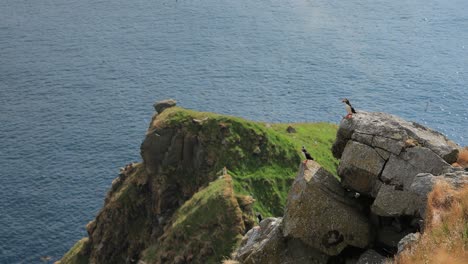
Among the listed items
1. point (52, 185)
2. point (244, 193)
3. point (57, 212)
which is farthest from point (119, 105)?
point (244, 193)

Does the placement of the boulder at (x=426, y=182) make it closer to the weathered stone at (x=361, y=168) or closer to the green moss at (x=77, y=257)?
the weathered stone at (x=361, y=168)

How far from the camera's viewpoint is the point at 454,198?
87.5 feet

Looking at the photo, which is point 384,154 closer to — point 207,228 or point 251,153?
point 207,228

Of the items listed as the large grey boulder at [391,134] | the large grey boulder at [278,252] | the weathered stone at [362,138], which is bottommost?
the large grey boulder at [278,252]

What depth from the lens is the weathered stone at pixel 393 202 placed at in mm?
29502

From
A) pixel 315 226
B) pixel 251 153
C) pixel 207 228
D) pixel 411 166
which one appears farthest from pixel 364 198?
pixel 251 153

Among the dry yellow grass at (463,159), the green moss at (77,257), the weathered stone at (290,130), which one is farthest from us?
the weathered stone at (290,130)

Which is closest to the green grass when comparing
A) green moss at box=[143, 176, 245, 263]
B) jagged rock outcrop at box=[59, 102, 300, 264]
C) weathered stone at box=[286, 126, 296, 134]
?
weathered stone at box=[286, 126, 296, 134]

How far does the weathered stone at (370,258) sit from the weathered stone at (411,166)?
13.8 ft

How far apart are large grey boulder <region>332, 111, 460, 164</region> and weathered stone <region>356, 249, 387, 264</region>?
621 cm

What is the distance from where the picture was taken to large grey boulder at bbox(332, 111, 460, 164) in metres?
31.7

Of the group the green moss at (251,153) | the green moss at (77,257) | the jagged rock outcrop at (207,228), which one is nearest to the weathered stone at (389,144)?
the jagged rock outcrop at (207,228)

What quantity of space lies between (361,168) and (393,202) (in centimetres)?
307

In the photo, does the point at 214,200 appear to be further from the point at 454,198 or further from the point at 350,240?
the point at 454,198
